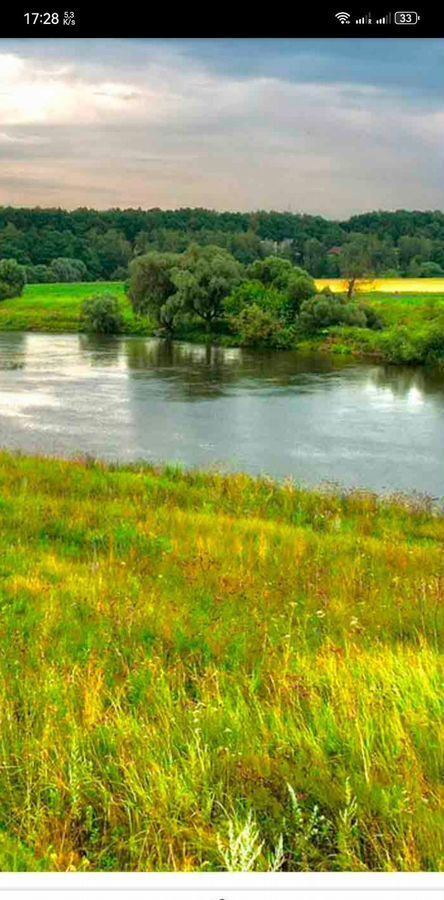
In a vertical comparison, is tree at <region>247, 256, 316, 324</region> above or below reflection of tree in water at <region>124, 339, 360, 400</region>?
above

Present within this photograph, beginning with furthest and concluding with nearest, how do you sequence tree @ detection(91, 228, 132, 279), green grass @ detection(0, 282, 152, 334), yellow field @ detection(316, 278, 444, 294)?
1. green grass @ detection(0, 282, 152, 334)
2. yellow field @ detection(316, 278, 444, 294)
3. tree @ detection(91, 228, 132, 279)

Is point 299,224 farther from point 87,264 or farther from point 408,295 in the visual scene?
point 408,295

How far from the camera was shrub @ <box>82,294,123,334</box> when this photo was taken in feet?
156

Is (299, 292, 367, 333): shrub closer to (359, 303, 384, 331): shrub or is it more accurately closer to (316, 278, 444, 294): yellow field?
(359, 303, 384, 331): shrub

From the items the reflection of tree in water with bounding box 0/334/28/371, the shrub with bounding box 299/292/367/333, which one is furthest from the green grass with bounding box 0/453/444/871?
the shrub with bounding box 299/292/367/333

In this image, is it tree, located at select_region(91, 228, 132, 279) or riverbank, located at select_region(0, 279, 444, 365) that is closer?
tree, located at select_region(91, 228, 132, 279)

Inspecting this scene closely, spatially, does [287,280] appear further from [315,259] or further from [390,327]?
[315,259]

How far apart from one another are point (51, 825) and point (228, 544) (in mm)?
5766

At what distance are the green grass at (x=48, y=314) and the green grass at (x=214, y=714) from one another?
141 ft

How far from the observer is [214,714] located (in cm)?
239

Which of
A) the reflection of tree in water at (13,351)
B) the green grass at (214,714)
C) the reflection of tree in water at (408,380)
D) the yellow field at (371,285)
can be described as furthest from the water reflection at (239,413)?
the green grass at (214,714)
